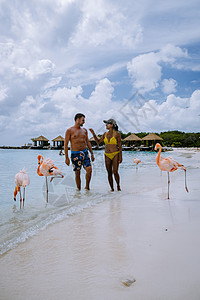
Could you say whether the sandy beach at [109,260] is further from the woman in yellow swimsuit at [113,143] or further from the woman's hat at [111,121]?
the woman's hat at [111,121]

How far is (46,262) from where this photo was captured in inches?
87.8

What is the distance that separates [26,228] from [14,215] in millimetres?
1007

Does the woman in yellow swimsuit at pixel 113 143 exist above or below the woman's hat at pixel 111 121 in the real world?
below

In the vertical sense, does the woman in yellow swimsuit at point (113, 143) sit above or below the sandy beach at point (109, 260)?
above

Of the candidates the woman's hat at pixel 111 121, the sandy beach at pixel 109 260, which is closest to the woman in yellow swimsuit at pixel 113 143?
the woman's hat at pixel 111 121

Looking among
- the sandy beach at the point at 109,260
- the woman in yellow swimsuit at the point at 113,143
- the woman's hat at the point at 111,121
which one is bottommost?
the sandy beach at the point at 109,260

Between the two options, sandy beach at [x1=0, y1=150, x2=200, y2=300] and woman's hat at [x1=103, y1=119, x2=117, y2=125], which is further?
woman's hat at [x1=103, y1=119, x2=117, y2=125]

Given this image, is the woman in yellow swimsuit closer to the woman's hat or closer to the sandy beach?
the woman's hat

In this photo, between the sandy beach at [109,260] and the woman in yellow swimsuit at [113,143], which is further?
the woman in yellow swimsuit at [113,143]

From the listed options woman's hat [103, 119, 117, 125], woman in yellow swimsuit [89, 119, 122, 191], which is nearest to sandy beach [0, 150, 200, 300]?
woman in yellow swimsuit [89, 119, 122, 191]

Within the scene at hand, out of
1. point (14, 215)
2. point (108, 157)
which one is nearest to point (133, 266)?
point (14, 215)

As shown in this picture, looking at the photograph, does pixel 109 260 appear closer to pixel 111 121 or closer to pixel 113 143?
pixel 113 143

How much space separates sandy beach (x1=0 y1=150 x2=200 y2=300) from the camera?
1.72m

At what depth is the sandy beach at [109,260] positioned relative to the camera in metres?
1.72
